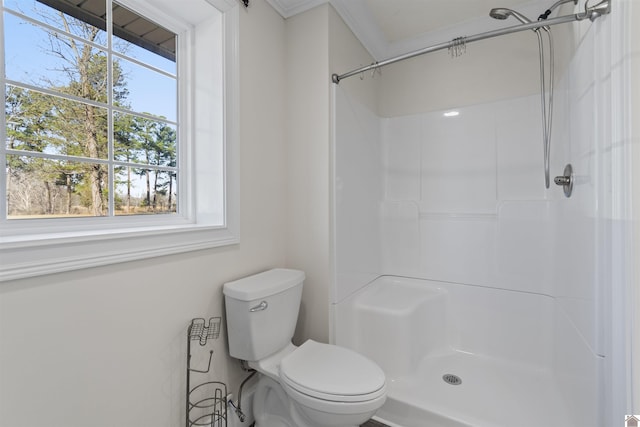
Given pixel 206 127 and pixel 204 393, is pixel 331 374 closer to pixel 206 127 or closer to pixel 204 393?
pixel 204 393

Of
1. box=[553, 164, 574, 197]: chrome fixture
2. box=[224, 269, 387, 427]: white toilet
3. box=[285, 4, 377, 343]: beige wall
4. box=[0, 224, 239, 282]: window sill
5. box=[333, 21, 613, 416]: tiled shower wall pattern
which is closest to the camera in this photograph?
box=[0, 224, 239, 282]: window sill

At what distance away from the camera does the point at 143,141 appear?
1289 millimetres

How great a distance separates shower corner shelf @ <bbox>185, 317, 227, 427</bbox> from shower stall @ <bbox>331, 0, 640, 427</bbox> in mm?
687

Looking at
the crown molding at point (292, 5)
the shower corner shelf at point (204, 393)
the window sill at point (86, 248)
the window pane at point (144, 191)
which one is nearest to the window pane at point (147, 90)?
the window pane at point (144, 191)

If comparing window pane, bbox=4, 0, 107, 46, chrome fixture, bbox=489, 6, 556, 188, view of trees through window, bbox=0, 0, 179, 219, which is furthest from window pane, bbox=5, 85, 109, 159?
chrome fixture, bbox=489, 6, 556, 188

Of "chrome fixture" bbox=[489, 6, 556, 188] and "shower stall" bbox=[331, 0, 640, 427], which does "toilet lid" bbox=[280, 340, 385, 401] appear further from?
"chrome fixture" bbox=[489, 6, 556, 188]

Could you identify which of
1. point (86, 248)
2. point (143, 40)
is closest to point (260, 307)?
point (86, 248)

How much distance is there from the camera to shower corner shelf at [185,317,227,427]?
121cm

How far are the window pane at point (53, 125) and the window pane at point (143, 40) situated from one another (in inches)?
13.1

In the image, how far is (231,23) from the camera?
142 centimetres

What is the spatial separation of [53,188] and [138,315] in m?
0.56

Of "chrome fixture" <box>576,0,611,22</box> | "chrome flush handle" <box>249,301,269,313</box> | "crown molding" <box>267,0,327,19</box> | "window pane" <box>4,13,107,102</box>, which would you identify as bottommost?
"chrome flush handle" <box>249,301,269,313</box>

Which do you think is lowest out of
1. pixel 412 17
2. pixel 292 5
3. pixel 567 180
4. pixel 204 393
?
pixel 204 393

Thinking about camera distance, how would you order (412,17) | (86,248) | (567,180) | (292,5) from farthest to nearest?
(412,17)
(292,5)
(567,180)
(86,248)
